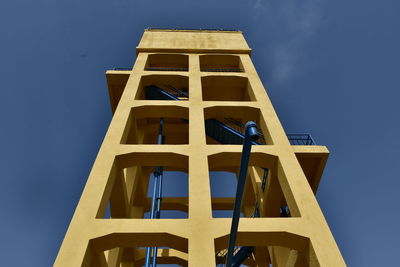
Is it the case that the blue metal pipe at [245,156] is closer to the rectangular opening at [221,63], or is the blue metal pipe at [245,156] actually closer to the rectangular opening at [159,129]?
the rectangular opening at [159,129]

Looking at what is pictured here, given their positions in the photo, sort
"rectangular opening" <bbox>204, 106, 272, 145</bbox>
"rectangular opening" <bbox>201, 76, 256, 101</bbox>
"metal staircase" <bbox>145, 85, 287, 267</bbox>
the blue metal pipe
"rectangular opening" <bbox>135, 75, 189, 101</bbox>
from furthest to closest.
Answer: "rectangular opening" <bbox>201, 76, 256, 101</bbox>, "rectangular opening" <bbox>135, 75, 189, 101</bbox>, "rectangular opening" <bbox>204, 106, 272, 145</bbox>, "metal staircase" <bbox>145, 85, 287, 267</bbox>, the blue metal pipe

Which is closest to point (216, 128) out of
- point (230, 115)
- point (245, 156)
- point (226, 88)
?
point (230, 115)

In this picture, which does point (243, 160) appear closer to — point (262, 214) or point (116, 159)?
point (116, 159)

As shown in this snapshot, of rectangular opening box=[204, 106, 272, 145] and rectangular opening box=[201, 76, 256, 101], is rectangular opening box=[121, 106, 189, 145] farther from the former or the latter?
rectangular opening box=[201, 76, 256, 101]

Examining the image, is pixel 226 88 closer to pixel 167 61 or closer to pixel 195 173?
pixel 167 61

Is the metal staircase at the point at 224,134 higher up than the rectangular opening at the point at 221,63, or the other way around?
the rectangular opening at the point at 221,63

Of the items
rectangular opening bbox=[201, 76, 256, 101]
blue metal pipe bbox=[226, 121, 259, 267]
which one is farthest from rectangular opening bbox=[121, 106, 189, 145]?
blue metal pipe bbox=[226, 121, 259, 267]

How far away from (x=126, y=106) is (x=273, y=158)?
7.10 m

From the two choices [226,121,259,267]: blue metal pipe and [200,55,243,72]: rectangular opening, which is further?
[200,55,243,72]: rectangular opening

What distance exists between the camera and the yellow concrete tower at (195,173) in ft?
26.5

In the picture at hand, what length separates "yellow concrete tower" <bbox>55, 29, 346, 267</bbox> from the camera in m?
8.09

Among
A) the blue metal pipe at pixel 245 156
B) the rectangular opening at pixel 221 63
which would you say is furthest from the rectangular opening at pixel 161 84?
the blue metal pipe at pixel 245 156

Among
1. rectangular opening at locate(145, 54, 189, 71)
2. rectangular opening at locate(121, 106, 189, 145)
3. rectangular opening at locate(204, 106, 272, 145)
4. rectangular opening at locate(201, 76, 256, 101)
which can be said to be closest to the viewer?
rectangular opening at locate(204, 106, 272, 145)

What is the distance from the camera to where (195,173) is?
10.0 m
